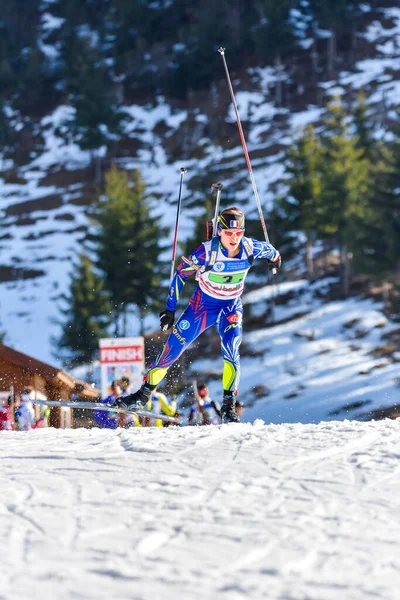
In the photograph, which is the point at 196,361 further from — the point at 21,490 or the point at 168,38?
the point at 168,38

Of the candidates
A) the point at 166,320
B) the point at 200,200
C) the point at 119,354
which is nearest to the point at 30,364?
the point at 119,354

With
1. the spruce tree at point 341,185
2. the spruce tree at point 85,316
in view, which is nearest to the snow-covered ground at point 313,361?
the spruce tree at point 341,185

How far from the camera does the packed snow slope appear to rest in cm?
425

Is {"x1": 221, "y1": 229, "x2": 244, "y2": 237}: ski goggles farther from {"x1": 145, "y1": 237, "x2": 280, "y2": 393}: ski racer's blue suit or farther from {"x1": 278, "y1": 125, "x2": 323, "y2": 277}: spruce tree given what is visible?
{"x1": 278, "y1": 125, "x2": 323, "y2": 277}: spruce tree

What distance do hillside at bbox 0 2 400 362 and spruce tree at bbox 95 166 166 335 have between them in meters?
15.9

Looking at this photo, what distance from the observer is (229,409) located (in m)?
9.50

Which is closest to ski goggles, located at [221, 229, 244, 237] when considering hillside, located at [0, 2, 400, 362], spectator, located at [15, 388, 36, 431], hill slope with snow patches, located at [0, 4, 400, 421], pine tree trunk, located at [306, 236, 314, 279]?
spectator, located at [15, 388, 36, 431]

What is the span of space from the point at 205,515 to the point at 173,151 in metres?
67.3

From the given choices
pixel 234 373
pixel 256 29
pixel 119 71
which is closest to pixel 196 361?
pixel 234 373

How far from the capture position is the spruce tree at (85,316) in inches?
1453

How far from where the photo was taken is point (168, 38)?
83438mm

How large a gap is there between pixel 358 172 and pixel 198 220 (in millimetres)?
10122

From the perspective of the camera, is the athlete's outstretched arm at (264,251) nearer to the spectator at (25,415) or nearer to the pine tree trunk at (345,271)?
the spectator at (25,415)

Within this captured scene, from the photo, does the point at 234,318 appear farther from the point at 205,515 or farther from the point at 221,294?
the point at 205,515
